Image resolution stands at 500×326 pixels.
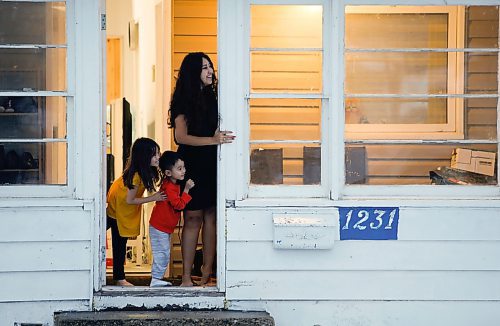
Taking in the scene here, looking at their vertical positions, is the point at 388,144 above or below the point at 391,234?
above

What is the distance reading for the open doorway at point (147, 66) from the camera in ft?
23.9

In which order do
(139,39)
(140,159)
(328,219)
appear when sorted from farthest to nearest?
(139,39) < (140,159) < (328,219)

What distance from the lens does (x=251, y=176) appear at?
5.51 m

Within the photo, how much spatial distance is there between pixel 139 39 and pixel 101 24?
3304mm

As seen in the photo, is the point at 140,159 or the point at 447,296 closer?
the point at 447,296

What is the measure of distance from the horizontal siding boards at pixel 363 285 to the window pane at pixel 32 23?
1769 millimetres

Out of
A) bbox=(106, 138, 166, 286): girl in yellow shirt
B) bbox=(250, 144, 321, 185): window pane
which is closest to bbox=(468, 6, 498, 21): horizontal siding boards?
bbox=(250, 144, 321, 185): window pane

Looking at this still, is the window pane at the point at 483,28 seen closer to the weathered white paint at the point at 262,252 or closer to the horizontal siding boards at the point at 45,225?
the weathered white paint at the point at 262,252

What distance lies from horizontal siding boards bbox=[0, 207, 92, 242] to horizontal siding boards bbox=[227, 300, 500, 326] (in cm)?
99

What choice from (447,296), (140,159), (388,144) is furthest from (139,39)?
(447,296)

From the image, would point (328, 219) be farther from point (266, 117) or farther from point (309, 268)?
point (266, 117)

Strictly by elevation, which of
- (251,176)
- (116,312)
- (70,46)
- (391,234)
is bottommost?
(116,312)

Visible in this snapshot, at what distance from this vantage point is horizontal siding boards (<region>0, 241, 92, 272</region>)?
5340mm

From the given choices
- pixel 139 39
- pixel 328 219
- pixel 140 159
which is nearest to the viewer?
pixel 328 219
